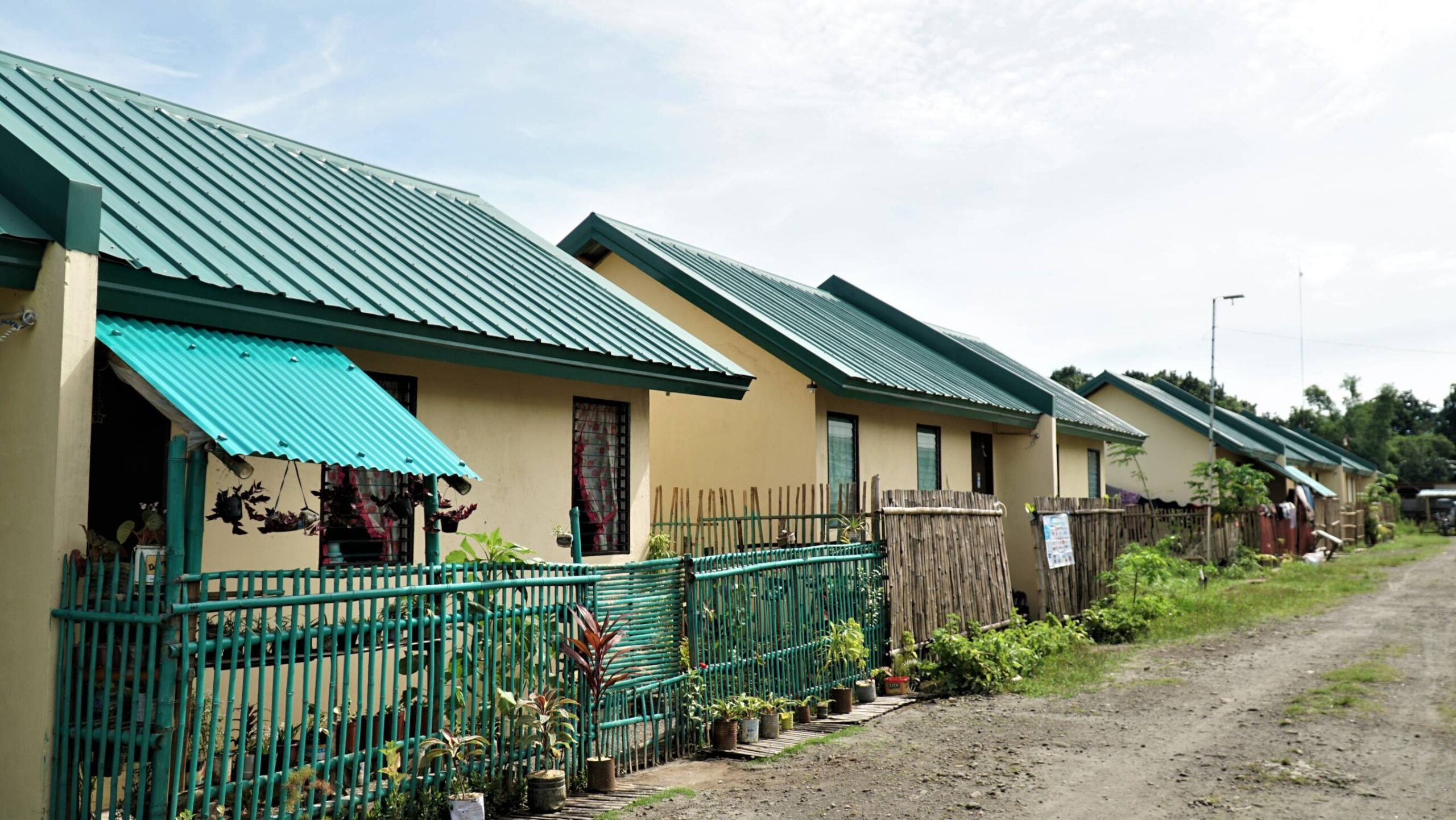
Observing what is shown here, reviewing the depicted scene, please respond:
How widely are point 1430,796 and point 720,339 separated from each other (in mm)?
10353

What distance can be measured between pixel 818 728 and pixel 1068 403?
16127mm

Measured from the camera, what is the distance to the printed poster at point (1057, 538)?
635 inches

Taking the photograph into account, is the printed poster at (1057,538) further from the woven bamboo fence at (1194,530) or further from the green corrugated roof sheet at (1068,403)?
the green corrugated roof sheet at (1068,403)

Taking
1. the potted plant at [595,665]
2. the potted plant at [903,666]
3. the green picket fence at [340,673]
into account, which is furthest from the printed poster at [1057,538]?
the potted plant at [595,665]

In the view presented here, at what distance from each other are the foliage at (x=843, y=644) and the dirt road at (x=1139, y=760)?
2.46 ft

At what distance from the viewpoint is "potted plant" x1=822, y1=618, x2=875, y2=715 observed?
10945 mm

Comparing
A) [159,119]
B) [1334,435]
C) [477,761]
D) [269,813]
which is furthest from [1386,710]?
[1334,435]

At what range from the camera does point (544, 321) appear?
1090cm

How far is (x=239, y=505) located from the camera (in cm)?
718

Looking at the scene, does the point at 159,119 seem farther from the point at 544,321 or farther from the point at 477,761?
the point at 477,761

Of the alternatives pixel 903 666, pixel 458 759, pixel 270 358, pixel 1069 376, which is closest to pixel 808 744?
pixel 903 666

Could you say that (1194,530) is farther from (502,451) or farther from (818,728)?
(502,451)

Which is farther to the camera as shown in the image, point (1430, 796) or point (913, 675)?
point (913, 675)

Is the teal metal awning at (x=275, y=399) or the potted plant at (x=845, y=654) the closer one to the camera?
the teal metal awning at (x=275, y=399)
